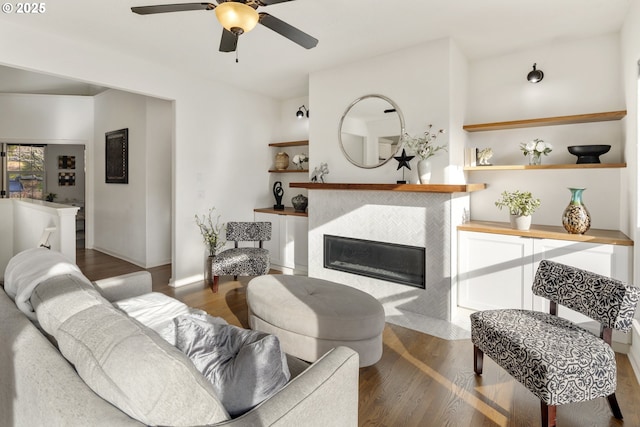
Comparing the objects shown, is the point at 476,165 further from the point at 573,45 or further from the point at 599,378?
the point at 599,378

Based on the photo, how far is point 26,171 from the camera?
678cm

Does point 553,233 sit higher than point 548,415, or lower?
higher

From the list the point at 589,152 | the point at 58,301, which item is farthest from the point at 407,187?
the point at 58,301

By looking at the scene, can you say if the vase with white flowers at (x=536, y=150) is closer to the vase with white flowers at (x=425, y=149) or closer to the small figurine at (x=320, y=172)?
the vase with white flowers at (x=425, y=149)

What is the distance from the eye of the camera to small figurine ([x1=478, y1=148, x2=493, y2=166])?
11.4ft

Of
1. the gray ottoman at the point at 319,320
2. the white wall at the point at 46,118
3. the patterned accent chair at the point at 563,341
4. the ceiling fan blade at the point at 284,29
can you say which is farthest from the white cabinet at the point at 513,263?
the white wall at the point at 46,118

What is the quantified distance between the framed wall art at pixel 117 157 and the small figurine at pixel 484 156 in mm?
5055

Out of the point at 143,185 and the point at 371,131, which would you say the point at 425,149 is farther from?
the point at 143,185

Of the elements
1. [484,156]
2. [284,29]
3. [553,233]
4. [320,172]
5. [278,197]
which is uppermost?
[284,29]

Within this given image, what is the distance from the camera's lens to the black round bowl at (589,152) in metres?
2.88

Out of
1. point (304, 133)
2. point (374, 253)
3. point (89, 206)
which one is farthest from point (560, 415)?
point (89, 206)

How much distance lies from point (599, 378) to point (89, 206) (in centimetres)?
722

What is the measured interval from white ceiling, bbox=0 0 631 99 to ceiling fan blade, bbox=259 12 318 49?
0.51 meters

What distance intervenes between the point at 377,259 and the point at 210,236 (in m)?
2.13
